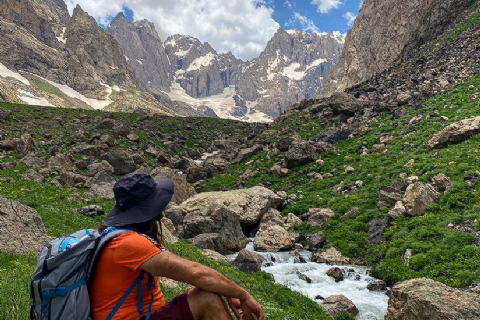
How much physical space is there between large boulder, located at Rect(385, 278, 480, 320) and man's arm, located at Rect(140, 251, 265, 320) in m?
7.34

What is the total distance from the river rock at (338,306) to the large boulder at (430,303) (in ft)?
7.87

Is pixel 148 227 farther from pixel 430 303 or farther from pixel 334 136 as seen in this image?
pixel 334 136

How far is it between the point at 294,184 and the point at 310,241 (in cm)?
1050

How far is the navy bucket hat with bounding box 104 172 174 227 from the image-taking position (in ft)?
15.7

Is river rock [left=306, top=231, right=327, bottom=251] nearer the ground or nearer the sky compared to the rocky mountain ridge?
nearer the ground

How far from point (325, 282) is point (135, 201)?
13706 millimetres

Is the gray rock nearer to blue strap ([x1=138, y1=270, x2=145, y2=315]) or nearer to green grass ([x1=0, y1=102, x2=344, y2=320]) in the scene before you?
green grass ([x1=0, y1=102, x2=344, y2=320])

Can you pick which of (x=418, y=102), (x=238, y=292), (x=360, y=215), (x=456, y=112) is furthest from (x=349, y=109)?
(x=238, y=292)

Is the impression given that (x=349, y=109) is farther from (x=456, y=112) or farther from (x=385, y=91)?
(x=456, y=112)

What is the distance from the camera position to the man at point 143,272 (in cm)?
436

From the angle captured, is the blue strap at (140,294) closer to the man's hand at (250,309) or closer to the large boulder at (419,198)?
the man's hand at (250,309)

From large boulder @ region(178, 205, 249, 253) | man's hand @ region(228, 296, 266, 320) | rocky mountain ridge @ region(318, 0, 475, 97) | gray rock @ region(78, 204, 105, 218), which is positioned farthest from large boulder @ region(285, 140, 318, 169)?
rocky mountain ridge @ region(318, 0, 475, 97)

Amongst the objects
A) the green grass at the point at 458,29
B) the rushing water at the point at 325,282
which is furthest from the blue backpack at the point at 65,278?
the green grass at the point at 458,29

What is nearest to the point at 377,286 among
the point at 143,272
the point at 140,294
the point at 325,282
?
the point at 325,282
